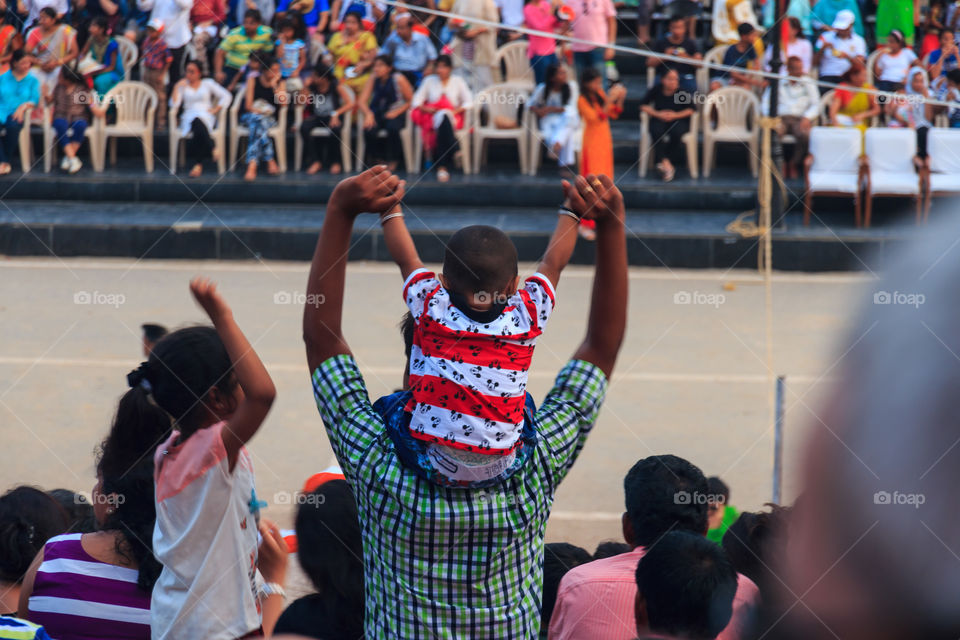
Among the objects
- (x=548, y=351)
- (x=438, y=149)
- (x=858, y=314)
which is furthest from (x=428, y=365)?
(x=438, y=149)

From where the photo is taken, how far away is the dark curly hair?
253 centimetres

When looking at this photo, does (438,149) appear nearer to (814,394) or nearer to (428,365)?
(428,365)

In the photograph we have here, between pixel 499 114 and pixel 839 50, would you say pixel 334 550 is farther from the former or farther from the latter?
pixel 839 50

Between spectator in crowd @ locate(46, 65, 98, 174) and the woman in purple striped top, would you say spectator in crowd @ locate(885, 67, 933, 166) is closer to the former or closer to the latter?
spectator in crowd @ locate(46, 65, 98, 174)

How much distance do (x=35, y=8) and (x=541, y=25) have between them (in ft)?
17.2

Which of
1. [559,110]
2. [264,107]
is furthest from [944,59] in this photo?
[264,107]

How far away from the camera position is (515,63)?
11859 mm

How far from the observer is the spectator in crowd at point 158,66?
1184 centimetres

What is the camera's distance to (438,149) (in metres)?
11.1

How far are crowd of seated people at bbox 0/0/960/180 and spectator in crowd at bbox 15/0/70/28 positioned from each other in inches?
0.9

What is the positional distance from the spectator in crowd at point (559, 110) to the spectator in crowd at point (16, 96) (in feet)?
15.8

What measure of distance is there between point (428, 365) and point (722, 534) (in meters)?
1.83

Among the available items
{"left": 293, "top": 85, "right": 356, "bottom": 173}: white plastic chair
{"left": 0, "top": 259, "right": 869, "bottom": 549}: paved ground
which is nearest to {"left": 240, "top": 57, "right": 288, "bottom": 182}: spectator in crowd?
{"left": 293, "top": 85, "right": 356, "bottom": 173}: white plastic chair
